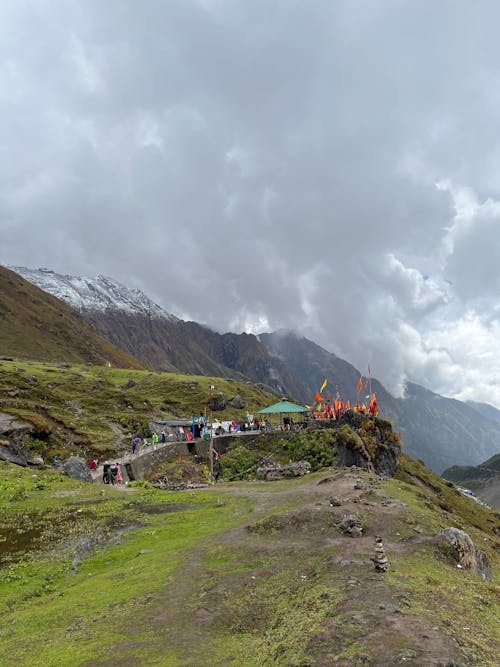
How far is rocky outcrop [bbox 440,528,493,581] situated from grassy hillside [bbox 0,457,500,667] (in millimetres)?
772

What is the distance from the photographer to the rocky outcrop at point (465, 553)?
61.1ft

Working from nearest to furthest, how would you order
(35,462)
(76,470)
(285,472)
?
(76,470) → (285,472) → (35,462)

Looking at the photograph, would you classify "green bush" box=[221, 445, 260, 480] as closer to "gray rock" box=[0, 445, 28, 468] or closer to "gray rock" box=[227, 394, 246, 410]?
"gray rock" box=[0, 445, 28, 468]

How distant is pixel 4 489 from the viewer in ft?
106

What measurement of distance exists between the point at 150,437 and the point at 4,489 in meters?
41.9

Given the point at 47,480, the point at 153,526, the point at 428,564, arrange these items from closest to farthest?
the point at 428,564
the point at 153,526
the point at 47,480

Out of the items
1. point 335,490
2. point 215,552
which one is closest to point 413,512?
point 335,490

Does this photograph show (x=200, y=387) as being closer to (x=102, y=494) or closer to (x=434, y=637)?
(x=102, y=494)

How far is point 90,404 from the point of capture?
284ft

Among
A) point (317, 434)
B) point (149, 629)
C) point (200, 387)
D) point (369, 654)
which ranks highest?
point (200, 387)

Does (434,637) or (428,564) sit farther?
(428,564)

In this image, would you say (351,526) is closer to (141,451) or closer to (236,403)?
(141,451)

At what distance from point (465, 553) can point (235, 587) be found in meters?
11.1

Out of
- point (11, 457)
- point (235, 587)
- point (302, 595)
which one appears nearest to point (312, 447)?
point (11, 457)
